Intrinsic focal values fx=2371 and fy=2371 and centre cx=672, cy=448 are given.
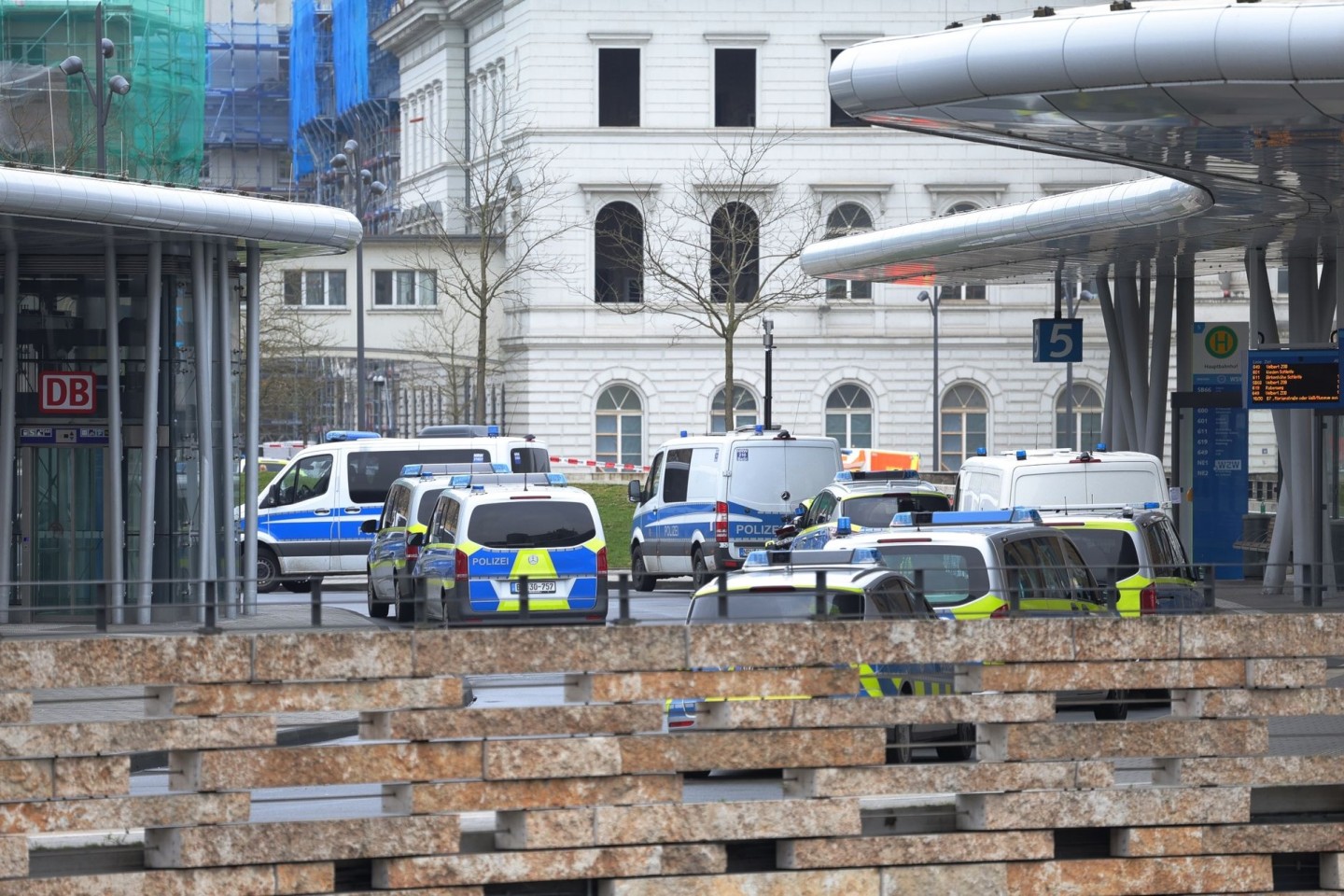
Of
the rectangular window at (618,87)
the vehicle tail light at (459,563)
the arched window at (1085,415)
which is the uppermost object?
the rectangular window at (618,87)

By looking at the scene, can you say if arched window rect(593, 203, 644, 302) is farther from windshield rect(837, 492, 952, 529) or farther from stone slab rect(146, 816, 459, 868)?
stone slab rect(146, 816, 459, 868)

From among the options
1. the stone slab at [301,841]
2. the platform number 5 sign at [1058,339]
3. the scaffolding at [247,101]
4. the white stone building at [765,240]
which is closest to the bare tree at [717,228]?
the white stone building at [765,240]

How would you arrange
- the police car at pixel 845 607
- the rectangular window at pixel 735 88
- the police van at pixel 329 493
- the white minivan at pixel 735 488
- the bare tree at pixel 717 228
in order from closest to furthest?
the police car at pixel 845 607, the white minivan at pixel 735 488, the police van at pixel 329 493, the bare tree at pixel 717 228, the rectangular window at pixel 735 88

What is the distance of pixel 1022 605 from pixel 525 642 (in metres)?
2.41

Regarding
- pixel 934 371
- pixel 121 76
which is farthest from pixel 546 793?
pixel 934 371

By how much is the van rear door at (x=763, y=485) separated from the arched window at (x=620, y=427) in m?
36.1

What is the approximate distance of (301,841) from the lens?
→ 999cm

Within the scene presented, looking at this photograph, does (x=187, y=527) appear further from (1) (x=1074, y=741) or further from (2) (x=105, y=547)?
(1) (x=1074, y=741)

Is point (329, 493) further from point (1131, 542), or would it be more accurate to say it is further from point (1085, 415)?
point (1085, 415)

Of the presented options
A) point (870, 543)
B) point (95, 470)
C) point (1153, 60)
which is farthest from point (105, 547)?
point (1153, 60)

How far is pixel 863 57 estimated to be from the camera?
1572 centimetres

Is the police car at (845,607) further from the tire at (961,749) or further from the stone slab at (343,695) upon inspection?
the stone slab at (343,695)

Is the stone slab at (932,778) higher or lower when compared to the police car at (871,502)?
lower

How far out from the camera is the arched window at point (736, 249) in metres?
65.4
